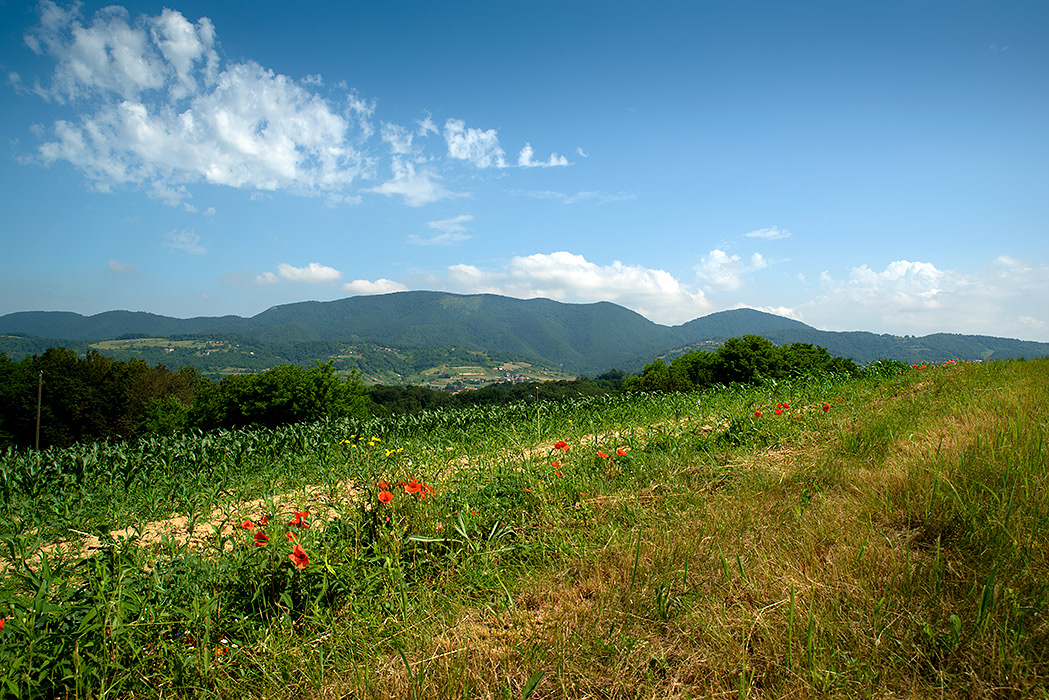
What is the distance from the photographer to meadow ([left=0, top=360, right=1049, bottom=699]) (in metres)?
1.77

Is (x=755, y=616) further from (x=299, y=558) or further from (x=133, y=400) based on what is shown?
(x=133, y=400)

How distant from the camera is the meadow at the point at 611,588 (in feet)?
5.82

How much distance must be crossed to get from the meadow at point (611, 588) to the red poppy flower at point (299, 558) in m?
0.01

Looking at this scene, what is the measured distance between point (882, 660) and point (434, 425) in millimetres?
8590

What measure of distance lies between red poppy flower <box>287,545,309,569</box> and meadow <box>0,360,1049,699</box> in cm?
1

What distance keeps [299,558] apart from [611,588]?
1609mm

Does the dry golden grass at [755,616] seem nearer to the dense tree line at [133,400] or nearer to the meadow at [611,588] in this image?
the meadow at [611,588]

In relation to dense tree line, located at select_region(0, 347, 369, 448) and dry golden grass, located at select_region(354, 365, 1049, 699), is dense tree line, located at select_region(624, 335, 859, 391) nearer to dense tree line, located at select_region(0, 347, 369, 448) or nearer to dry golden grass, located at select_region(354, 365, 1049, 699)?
dense tree line, located at select_region(0, 347, 369, 448)

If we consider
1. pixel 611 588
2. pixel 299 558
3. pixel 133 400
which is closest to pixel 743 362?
pixel 611 588

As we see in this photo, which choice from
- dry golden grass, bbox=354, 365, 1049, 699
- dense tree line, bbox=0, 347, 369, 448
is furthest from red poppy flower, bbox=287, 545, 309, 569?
dense tree line, bbox=0, 347, 369, 448

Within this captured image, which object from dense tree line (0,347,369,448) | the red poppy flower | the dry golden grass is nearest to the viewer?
the dry golden grass

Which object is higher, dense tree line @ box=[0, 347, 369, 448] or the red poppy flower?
the red poppy flower

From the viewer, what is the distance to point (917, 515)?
260 centimetres

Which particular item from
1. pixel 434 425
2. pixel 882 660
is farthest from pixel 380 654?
pixel 434 425
